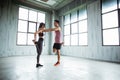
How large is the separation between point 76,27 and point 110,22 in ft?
8.40

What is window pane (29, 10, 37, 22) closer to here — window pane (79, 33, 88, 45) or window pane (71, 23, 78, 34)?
window pane (71, 23, 78, 34)

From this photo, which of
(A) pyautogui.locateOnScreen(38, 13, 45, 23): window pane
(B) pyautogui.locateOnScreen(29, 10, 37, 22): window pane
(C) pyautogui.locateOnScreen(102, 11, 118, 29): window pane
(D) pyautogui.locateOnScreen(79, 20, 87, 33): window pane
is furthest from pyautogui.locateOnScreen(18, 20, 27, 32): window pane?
(C) pyautogui.locateOnScreen(102, 11, 118, 29): window pane

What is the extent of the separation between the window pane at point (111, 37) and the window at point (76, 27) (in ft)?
4.55

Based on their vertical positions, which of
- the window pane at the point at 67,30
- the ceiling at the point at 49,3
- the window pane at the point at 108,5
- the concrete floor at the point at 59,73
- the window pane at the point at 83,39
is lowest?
the concrete floor at the point at 59,73

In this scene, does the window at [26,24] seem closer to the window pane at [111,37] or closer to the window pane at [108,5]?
the window pane at [108,5]

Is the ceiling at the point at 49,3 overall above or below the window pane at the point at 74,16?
above

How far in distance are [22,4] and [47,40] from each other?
11.4 feet

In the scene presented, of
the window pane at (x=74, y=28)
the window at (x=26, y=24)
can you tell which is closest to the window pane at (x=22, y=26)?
the window at (x=26, y=24)

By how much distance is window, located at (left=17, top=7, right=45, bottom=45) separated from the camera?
7.44 metres

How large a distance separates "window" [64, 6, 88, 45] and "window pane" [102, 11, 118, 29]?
1.42 meters

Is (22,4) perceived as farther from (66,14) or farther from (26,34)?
(66,14)

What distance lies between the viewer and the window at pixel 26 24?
293 inches

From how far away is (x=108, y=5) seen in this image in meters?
5.26

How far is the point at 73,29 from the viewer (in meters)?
7.56
